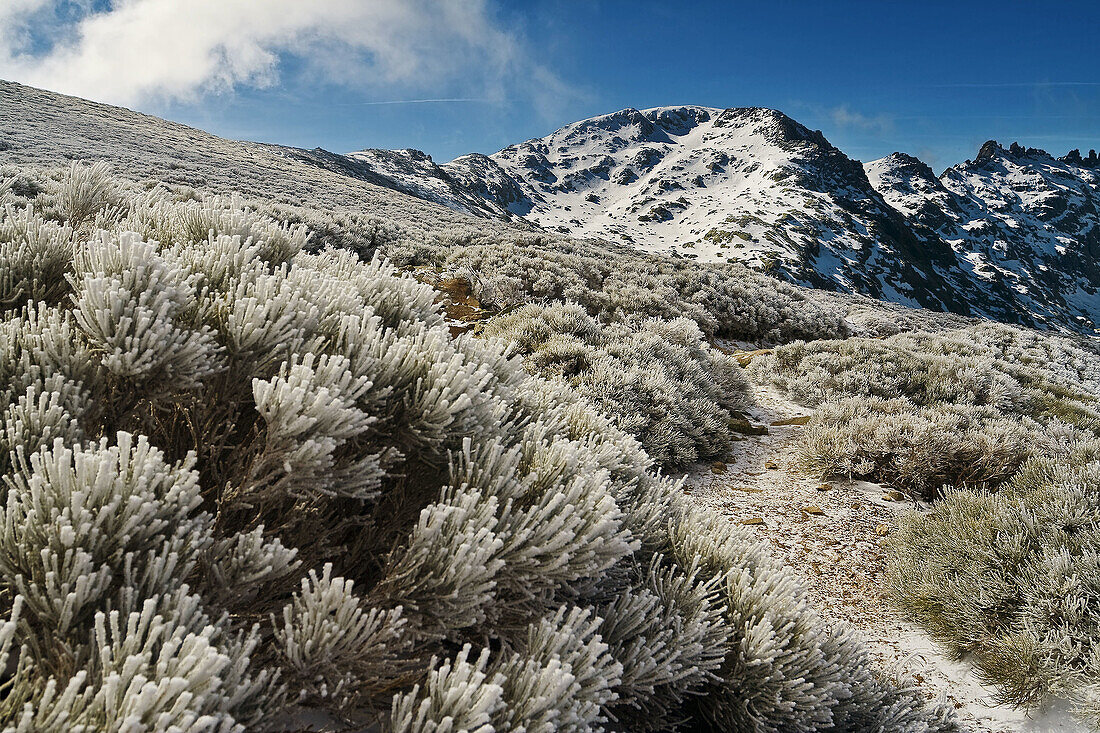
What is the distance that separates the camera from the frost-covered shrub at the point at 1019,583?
9.77ft

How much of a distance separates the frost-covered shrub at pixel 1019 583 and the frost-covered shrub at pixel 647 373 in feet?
7.87

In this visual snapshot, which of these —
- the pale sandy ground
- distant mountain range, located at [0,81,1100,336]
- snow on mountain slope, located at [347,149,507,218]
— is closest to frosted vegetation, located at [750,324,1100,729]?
the pale sandy ground

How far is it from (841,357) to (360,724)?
36.1ft

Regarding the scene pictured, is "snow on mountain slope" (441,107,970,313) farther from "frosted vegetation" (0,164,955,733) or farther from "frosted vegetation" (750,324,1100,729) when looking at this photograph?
"frosted vegetation" (0,164,955,733)

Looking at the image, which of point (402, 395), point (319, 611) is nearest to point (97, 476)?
point (319, 611)

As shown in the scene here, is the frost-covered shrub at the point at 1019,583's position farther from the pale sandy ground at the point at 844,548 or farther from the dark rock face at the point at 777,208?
the dark rock face at the point at 777,208

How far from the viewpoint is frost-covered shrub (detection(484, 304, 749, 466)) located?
19.5ft

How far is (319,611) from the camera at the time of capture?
1404 millimetres

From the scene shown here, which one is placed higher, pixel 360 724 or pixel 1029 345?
pixel 1029 345

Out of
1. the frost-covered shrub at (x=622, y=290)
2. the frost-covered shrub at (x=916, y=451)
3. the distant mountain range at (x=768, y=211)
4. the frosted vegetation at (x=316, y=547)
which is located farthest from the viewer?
the distant mountain range at (x=768, y=211)

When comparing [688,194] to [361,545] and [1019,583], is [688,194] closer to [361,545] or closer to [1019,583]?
[1019,583]

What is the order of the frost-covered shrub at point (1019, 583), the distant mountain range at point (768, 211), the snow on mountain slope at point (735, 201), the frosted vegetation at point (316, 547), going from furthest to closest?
1. the snow on mountain slope at point (735, 201)
2. the distant mountain range at point (768, 211)
3. the frost-covered shrub at point (1019, 583)
4. the frosted vegetation at point (316, 547)

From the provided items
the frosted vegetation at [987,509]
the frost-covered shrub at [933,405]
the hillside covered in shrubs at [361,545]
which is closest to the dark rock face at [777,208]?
the frost-covered shrub at [933,405]

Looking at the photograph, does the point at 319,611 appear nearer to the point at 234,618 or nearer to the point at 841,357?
the point at 234,618
